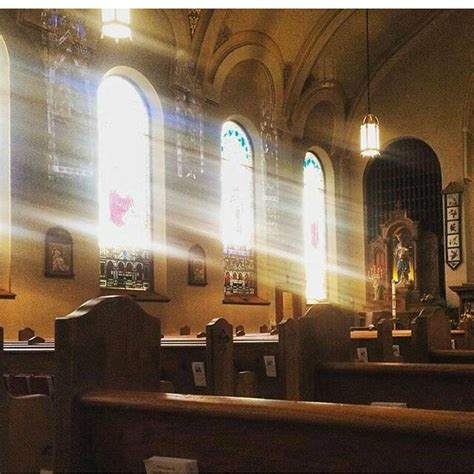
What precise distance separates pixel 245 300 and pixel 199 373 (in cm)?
785

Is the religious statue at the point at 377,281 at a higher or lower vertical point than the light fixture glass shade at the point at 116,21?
lower

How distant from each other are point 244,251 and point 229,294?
892 mm

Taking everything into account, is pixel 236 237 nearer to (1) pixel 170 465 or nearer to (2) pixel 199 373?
(2) pixel 199 373

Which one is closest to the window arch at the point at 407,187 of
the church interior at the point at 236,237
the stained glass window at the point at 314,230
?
the church interior at the point at 236,237

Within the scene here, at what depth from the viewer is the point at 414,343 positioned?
463 cm

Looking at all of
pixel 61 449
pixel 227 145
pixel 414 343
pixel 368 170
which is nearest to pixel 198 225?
pixel 227 145

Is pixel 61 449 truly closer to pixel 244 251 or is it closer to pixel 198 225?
pixel 198 225

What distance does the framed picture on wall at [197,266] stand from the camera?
37.0ft

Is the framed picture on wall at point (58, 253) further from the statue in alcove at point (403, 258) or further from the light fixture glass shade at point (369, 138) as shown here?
the statue in alcove at point (403, 258)

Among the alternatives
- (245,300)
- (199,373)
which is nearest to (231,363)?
(199,373)

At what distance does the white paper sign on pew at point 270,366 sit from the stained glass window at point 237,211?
727 cm

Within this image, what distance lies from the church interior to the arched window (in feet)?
0.07

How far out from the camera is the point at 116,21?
5.44 metres

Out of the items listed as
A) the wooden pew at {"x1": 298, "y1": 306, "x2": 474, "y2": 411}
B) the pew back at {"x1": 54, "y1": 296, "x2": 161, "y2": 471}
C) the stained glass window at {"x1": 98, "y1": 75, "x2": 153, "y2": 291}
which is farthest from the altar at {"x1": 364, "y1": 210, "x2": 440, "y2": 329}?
the pew back at {"x1": 54, "y1": 296, "x2": 161, "y2": 471}
